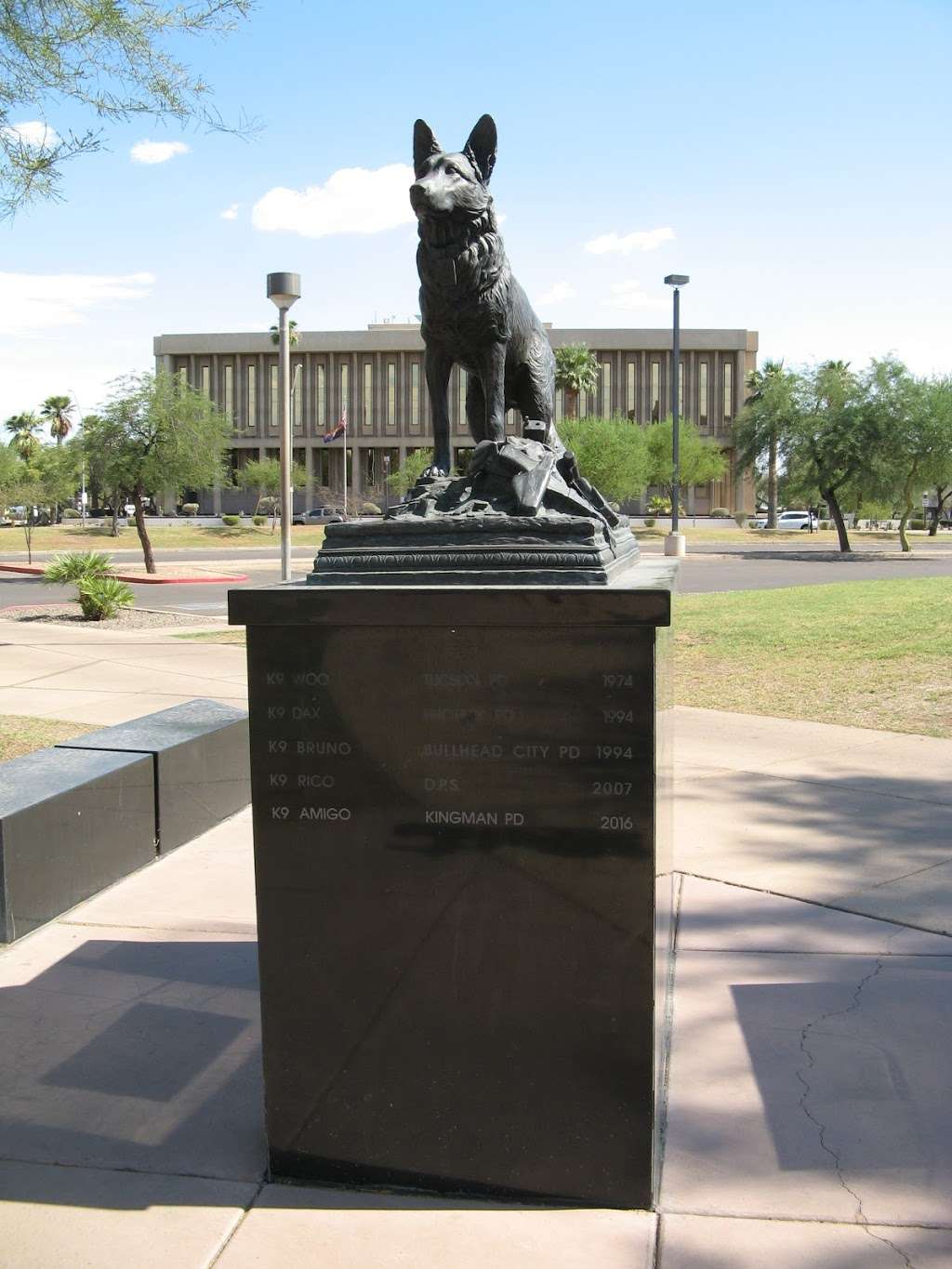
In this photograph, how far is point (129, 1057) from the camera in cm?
386

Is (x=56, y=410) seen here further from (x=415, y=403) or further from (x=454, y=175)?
(x=454, y=175)

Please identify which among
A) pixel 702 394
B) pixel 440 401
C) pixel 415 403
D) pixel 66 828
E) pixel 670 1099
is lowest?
pixel 670 1099

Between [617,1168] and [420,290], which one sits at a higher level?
[420,290]

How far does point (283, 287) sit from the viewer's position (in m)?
Answer: 17.2

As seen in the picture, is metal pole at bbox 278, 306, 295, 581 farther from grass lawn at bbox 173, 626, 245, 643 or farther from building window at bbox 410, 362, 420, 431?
building window at bbox 410, 362, 420, 431

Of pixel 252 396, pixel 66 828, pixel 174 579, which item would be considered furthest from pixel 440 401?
pixel 252 396

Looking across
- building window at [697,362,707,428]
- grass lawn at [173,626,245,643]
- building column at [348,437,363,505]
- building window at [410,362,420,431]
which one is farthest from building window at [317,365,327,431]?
grass lawn at [173,626,245,643]

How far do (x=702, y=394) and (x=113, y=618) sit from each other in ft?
250

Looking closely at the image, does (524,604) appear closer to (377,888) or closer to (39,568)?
(377,888)

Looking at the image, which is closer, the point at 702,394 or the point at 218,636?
the point at 218,636

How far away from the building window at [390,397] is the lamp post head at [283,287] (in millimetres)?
61096

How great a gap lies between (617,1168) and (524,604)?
1487 millimetres

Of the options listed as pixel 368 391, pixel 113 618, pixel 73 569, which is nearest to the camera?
pixel 113 618

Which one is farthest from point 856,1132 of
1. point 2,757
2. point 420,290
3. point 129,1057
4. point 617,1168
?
point 2,757
